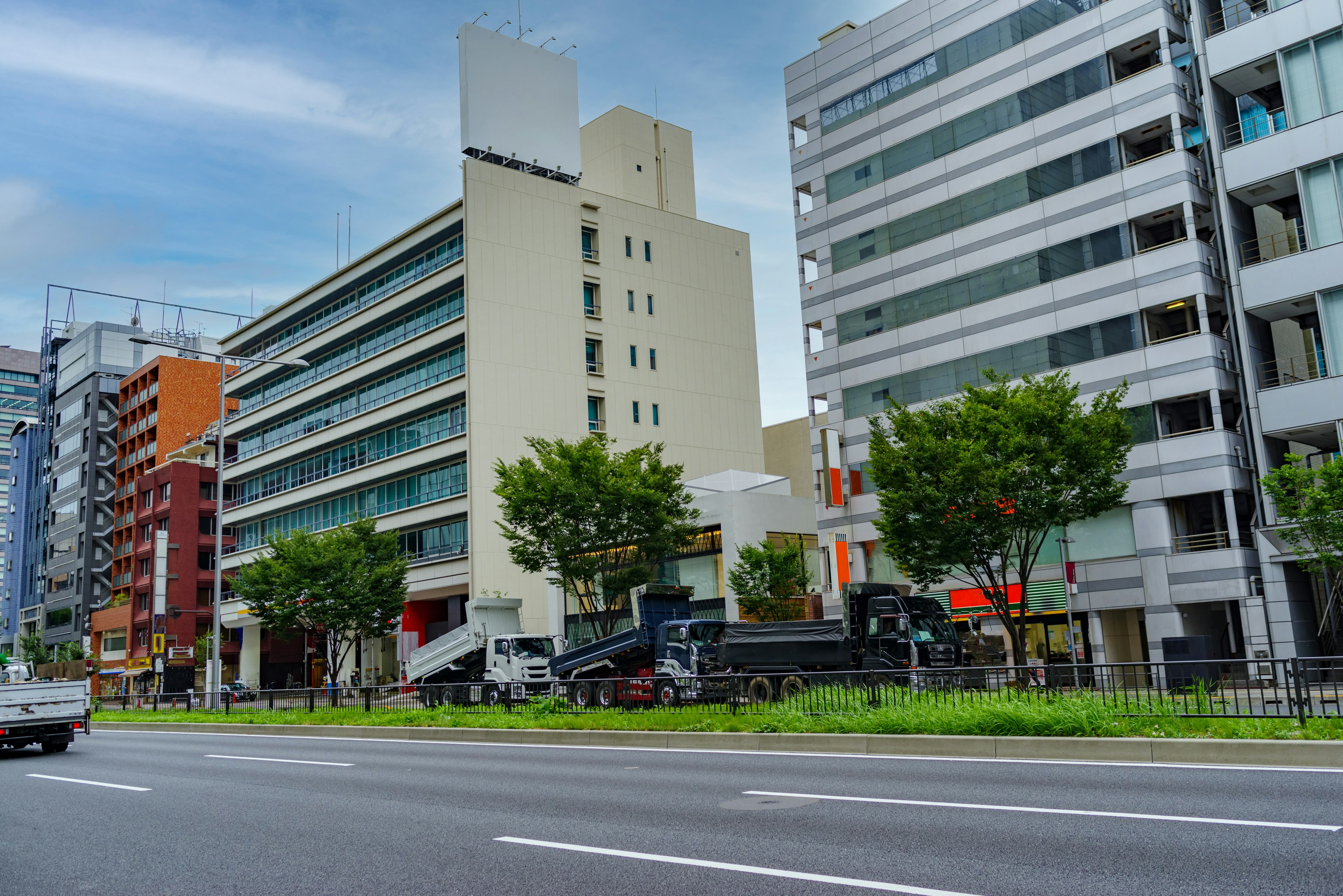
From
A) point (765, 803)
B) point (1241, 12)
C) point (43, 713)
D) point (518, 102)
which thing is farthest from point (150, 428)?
point (765, 803)

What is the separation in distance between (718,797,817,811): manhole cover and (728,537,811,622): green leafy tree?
32.6 metres

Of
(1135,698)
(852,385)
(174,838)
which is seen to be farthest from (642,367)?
(174,838)

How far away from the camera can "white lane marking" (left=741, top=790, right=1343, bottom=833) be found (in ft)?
26.7

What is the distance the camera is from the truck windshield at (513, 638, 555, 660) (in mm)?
37312

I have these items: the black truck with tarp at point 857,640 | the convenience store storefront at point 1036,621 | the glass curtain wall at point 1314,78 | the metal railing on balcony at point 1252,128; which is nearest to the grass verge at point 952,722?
the black truck with tarp at point 857,640

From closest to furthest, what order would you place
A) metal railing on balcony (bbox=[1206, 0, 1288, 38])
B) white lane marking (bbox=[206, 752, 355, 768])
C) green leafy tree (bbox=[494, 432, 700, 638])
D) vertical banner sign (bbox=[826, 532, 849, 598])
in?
white lane marking (bbox=[206, 752, 355, 768])
metal railing on balcony (bbox=[1206, 0, 1288, 38])
green leafy tree (bbox=[494, 432, 700, 638])
vertical banner sign (bbox=[826, 532, 849, 598])

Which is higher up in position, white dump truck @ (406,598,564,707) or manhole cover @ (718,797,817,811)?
white dump truck @ (406,598,564,707)

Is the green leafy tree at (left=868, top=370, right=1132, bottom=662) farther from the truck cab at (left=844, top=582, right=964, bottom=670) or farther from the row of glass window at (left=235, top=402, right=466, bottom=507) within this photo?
the row of glass window at (left=235, top=402, right=466, bottom=507)

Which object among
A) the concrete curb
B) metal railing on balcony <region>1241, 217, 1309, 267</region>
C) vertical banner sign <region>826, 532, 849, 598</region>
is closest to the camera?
the concrete curb

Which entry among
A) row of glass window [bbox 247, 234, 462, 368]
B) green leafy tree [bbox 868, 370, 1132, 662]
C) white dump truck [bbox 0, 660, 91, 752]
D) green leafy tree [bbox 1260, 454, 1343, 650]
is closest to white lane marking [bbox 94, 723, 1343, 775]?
white dump truck [bbox 0, 660, 91, 752]

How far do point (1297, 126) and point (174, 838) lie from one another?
36.6 m

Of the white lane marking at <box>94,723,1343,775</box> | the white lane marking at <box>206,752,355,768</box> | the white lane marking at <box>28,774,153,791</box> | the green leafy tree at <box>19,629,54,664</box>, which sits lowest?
the white lane marking at <box>94,723,1343,775</box>

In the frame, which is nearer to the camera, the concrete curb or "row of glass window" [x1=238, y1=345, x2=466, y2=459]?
the concrete curb

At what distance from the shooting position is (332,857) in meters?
8.52
